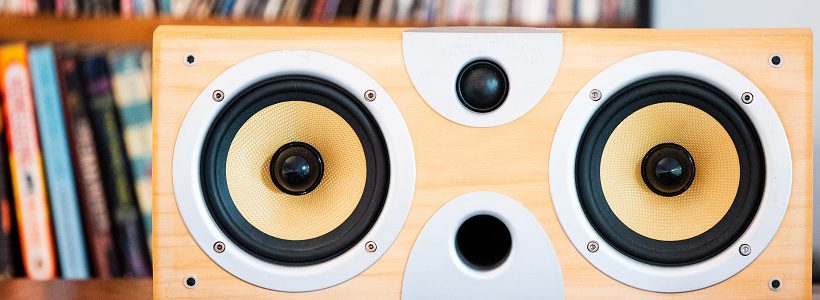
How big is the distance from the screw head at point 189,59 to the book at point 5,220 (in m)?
0.63

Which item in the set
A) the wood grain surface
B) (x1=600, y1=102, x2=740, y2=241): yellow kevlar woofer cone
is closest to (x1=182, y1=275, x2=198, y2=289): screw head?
the wood grain surface

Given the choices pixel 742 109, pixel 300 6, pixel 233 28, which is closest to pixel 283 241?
pixel 233 28

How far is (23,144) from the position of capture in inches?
43.8

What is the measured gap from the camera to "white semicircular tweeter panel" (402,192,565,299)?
0.64 m

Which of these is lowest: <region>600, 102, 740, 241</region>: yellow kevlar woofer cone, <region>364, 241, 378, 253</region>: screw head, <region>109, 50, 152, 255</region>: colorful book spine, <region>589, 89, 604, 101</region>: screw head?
<region>364, 241, 378, 253</region>: screw head

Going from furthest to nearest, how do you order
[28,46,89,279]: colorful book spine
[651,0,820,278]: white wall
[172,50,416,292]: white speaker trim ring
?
[28,46,89,279]: colorful book spine
[651,0,820,278]: white wall
[172,50,416,292]: white speaker trim ring

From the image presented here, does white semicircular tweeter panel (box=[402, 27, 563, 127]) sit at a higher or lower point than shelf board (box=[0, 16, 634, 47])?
lower

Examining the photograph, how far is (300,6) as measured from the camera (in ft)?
3.69

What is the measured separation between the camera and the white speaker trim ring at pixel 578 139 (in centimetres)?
64

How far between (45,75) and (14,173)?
0.50ft

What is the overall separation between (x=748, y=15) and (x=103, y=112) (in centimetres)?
91

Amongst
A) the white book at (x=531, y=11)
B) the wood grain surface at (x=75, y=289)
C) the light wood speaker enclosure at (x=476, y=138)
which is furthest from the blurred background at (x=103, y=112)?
the light wood speaker enclosure at (x=476, y=138)

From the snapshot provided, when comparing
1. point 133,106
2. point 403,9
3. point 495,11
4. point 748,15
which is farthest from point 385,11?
point 748,15

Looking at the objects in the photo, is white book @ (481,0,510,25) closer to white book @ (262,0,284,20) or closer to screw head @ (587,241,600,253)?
white book @ (262,0,284,20)
